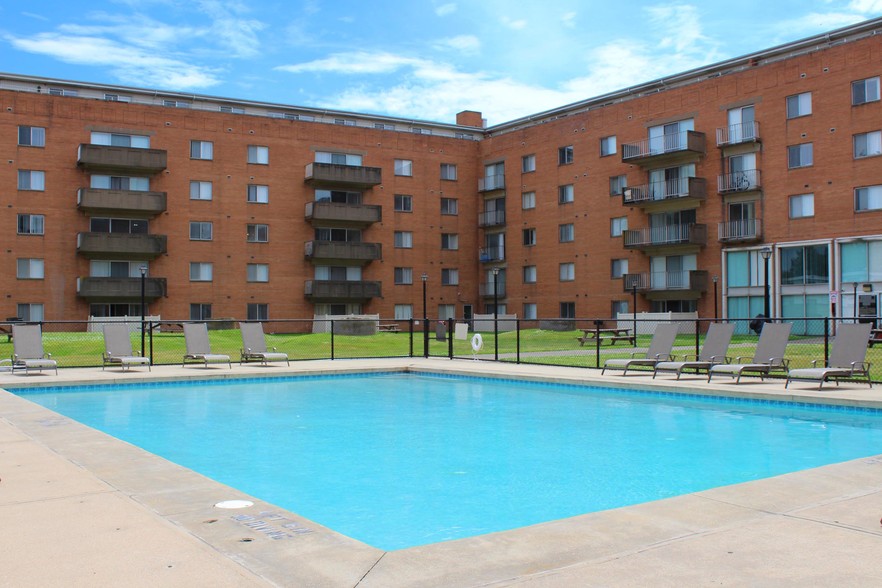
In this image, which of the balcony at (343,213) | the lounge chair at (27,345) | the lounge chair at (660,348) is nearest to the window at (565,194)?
the balcony at (343,213)

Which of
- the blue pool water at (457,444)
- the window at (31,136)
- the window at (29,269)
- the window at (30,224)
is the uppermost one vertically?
the window at (31,136)

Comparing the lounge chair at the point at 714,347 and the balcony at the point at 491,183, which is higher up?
the balcony at the point at 491,183

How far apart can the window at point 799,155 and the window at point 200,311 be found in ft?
109

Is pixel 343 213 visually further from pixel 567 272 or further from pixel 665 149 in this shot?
pixel 665 149

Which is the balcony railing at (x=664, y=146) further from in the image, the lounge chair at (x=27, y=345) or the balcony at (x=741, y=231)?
the lounge chair at (x=27, y=345)

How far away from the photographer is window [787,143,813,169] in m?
39.0

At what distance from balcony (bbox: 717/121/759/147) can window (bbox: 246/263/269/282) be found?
2748 centimetres

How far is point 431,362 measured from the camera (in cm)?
2270

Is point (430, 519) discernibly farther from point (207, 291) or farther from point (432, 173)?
point (432, 173)

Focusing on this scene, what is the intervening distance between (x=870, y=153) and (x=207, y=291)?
36.2 meters

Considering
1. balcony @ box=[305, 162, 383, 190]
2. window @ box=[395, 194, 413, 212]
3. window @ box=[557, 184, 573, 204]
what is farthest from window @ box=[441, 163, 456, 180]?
window @ box=[557, 184, 573, 204]

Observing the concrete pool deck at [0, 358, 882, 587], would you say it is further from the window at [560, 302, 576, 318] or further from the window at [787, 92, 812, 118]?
the window at [560, 302, 576, 318]

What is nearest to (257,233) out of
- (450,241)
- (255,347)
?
(450,241)

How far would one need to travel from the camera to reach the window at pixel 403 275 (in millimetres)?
54906
